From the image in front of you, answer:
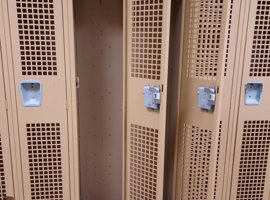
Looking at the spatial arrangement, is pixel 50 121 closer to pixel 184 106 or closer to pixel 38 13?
pixel 38 13

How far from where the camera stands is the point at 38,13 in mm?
1438

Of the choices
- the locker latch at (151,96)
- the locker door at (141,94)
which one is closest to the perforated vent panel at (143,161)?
the locker door at (141,94)

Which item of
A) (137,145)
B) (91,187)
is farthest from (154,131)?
(91,187)

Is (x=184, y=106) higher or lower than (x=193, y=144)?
higher

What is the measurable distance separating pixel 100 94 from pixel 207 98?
1.10 meters

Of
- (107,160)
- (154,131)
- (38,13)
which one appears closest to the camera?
(38,13)

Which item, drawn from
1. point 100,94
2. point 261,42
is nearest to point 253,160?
point 261,42

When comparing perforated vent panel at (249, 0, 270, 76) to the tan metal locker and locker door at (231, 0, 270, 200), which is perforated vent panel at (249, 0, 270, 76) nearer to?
locker door at (231, 0, 270, 200)

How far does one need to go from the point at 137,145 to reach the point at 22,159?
759mm

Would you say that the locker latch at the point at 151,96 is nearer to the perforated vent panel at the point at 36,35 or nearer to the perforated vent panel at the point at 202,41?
the perforated vent panel at the point at 202,41

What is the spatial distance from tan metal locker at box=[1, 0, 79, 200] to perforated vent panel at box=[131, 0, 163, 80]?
1.26ft

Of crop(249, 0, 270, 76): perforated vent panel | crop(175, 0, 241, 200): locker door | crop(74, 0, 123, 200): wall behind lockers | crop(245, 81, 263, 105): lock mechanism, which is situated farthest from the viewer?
crop(74, 0, 123, 200): wall behind lockers

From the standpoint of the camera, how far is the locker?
60.2 inches

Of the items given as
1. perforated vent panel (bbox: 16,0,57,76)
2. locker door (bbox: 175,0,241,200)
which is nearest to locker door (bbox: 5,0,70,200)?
perforated vent panel (bbox: 16,0,57,76)
